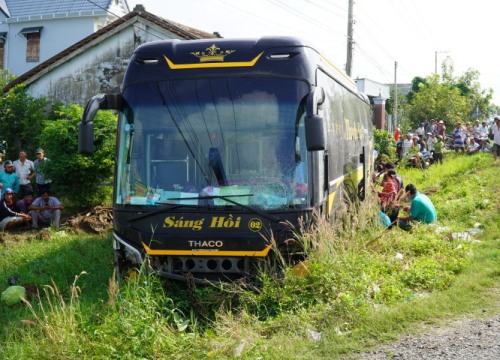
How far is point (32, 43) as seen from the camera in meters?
38.9

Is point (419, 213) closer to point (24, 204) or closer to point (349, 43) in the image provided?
point (24, 204)

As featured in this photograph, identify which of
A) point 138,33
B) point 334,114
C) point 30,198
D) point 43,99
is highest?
point 138,33

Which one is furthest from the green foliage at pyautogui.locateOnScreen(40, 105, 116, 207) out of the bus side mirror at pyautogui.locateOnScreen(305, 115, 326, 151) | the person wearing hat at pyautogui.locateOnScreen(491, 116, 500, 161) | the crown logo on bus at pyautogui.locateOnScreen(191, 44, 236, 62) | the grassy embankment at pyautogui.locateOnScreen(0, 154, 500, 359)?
the person wearing hat at pyautogui.locateOnScreen(491, 116, 500, 161)

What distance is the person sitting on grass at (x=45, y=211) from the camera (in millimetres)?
14591

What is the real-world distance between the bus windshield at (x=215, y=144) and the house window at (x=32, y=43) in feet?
111

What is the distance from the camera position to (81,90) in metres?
22.6

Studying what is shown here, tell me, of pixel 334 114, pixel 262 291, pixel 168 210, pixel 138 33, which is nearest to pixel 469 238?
pixel 334 114

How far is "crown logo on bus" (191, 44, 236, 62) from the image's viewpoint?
757cm

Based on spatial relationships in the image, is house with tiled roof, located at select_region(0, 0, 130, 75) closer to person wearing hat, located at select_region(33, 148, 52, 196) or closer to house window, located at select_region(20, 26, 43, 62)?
house window, located at select_region(20, 26, 43, 62)

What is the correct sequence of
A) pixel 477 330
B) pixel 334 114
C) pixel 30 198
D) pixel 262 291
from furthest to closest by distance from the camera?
pixel 30 198 < pixel 334 114 < pixel 262 291 < pixel 477 330

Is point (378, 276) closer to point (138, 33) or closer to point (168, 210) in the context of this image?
point (168, 210)

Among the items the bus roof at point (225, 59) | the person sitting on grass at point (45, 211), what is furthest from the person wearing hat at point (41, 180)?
the bus roof at point (225, 59)

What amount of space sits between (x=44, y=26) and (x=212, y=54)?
3430 centimetres

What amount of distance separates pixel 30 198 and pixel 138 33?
28.8 ft
